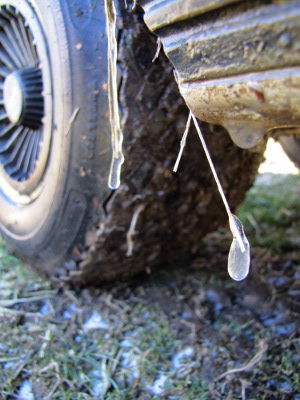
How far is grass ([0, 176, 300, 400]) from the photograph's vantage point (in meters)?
0.95

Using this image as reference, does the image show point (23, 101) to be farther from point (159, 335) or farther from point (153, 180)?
point (159, 335)

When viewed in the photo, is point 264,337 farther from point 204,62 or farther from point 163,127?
point 204,62

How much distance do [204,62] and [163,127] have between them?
0.45m

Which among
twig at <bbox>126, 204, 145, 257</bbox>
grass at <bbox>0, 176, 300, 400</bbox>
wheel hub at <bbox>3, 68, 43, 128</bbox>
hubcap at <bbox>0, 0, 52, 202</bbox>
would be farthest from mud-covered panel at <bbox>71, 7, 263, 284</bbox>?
wheel hub at <bbox>3, 68, 43, 128</bbox>

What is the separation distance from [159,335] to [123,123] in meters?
0.56

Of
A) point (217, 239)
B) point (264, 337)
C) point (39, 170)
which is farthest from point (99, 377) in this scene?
point (217, 239)

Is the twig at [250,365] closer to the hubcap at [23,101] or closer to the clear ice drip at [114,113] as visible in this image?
the clear ice drip at [114,113]

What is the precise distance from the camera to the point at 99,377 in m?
0.99

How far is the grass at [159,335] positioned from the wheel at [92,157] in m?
0.10

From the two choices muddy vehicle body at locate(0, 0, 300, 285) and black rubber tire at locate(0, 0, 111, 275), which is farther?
black rubber tire at locate(0, 0, 111, 275)

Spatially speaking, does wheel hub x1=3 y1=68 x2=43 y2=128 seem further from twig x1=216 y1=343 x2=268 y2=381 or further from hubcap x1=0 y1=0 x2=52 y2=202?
twig x1=216 y1=343 x2=268 y2=381

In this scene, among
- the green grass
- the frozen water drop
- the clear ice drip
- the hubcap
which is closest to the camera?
the frozen water drop

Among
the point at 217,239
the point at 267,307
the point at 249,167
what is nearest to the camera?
the point at 267,307

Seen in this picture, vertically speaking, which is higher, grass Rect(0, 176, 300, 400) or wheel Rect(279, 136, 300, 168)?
wheel Rect(279, 136, 300, 168)
